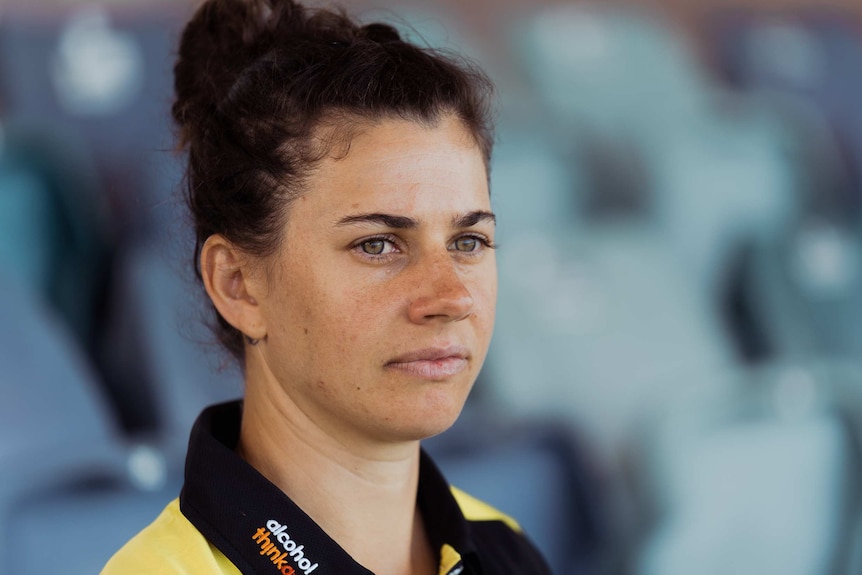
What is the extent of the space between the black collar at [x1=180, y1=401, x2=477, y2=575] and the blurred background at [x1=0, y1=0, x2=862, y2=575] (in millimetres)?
321

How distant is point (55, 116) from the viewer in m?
2.60

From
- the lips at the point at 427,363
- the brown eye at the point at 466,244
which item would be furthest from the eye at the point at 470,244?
the lips at the point at 427,363

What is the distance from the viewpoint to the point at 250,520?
1.00 m

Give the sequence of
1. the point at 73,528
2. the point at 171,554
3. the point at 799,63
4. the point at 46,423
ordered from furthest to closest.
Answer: the point at 799,63
the point at 46,423
the point at 73,528
the point at 171,554

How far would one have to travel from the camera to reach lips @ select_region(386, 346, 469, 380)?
0.99 m

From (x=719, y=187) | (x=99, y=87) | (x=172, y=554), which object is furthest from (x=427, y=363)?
(x=719, y=187)

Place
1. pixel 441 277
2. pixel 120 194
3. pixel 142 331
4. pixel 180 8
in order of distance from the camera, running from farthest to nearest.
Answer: pixel 180 8, pixel 120 194, pixel 142 331, pixel 441 277

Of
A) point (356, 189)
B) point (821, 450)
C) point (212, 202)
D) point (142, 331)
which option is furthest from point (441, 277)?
point (821, 450)

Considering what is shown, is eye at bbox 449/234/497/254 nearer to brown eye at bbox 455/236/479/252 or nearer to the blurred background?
brown eye at bbox 455/236/479/252

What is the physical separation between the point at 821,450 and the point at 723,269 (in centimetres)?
97

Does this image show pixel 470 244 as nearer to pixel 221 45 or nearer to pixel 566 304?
pixel 221 45

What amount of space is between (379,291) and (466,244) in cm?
12

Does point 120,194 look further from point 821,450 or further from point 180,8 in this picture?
point 821,450

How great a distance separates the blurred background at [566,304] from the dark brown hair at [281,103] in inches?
8.8
